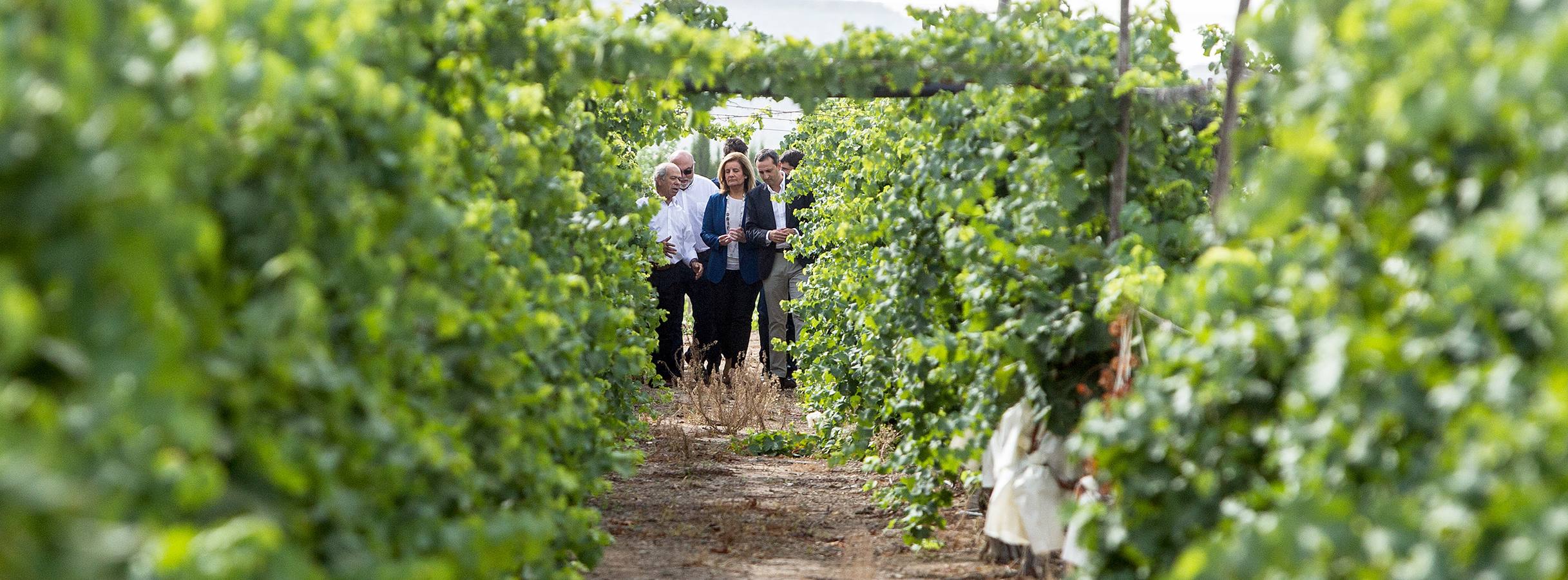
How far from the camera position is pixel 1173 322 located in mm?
3273

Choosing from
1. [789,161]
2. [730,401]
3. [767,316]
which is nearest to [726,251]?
[767,316]

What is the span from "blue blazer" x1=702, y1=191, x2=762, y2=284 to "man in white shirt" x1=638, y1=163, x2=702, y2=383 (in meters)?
0.12

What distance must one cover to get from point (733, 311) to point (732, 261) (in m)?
0.37

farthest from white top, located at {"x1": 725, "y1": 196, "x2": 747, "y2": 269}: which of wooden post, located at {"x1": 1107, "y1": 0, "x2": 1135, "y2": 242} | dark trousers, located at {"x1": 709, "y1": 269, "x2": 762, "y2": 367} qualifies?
wooden post, located at {"x1": 1107, "y1": 0, "x2": 1135, "y2": 242}

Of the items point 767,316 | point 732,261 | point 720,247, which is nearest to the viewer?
A: point 720,247

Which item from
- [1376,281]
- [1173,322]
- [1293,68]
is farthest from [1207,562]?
[1173,322]

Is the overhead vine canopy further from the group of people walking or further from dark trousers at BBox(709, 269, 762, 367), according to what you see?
dark trousers at BBox(709, 269, 762, 367)

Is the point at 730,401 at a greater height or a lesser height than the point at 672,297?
lesser

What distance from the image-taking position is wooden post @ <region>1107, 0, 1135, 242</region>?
13.0ft

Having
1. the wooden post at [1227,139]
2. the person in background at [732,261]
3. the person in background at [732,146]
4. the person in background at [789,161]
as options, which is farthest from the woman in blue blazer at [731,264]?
the wooden post at [1227,139]

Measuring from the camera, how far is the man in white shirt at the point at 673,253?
9500 mm

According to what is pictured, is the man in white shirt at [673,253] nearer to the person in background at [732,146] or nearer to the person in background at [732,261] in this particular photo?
the person in background at [732,261]

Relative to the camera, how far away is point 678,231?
962 cm

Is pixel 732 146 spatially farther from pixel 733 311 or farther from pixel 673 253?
pixel 733 311
